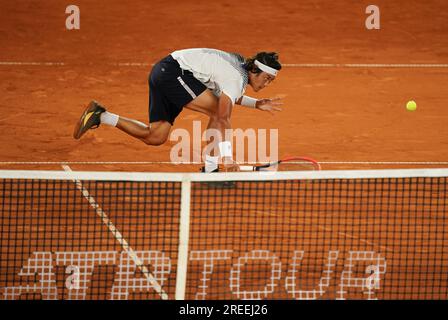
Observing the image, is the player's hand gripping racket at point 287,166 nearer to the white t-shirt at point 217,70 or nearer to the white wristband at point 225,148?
the white wristband at point 225,148

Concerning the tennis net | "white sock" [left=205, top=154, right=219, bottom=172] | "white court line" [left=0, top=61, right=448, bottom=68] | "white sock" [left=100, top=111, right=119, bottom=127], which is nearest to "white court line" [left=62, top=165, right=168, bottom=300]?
the tennis net

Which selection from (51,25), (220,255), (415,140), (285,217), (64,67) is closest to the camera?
(220,255)

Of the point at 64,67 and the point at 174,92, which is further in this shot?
the point at 64,67

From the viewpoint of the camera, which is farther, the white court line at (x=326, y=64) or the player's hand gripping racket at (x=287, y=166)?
the white court line at (x=326, y=64)

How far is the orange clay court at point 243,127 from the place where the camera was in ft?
23.9

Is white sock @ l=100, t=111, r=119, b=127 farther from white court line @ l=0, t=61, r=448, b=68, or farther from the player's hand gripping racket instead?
white court line @ l=0, t=61, r=448, b=68

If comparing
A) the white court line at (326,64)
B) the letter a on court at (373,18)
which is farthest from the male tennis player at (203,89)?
the letter a on court at (373,18)

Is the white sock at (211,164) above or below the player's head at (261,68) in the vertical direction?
below

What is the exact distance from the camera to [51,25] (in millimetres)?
14602

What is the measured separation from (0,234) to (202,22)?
7.80 metres

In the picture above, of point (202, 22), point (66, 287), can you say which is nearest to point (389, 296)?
point (66, 287)

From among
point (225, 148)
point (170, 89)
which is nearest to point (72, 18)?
point (170, 89)

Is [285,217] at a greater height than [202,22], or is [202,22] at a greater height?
[202,22]
